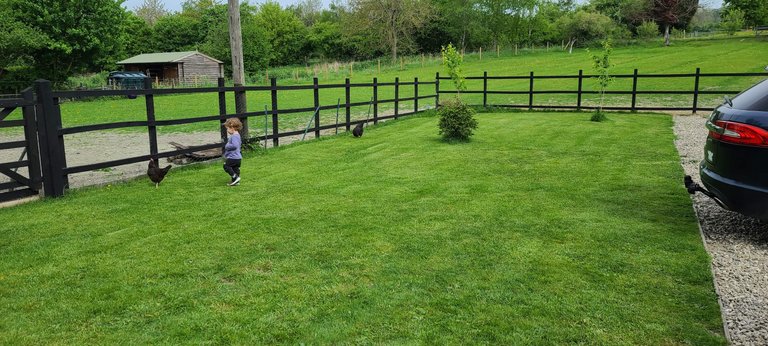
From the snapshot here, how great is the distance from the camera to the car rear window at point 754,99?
4.09 meters

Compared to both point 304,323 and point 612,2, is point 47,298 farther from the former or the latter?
point 612,2

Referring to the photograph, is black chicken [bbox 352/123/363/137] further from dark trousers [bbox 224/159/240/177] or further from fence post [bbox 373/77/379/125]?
dark trousers [bbox 224/159/240/177]

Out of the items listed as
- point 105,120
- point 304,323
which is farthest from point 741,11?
point 304,323

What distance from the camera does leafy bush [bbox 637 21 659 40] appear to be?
52.7 m

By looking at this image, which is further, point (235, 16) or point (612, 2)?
point (612, 2)

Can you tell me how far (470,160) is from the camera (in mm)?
8852

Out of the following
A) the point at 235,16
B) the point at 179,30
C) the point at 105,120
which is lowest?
the point at 105,120

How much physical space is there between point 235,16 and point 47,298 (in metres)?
8.47

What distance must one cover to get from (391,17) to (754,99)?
2159 inches

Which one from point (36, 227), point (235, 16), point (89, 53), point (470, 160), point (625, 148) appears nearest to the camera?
point (36, 227)

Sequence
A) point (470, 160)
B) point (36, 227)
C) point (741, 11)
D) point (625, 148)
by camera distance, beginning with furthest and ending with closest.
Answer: point (741, 11) < point (625, 148) < point (470, 160) < point (36, 227)

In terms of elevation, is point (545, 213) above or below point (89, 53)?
below

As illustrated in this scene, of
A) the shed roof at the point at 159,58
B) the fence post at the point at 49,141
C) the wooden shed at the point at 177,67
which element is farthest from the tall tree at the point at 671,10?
the fence post at the point at 49,141

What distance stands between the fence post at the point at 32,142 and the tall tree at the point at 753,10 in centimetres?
5960
